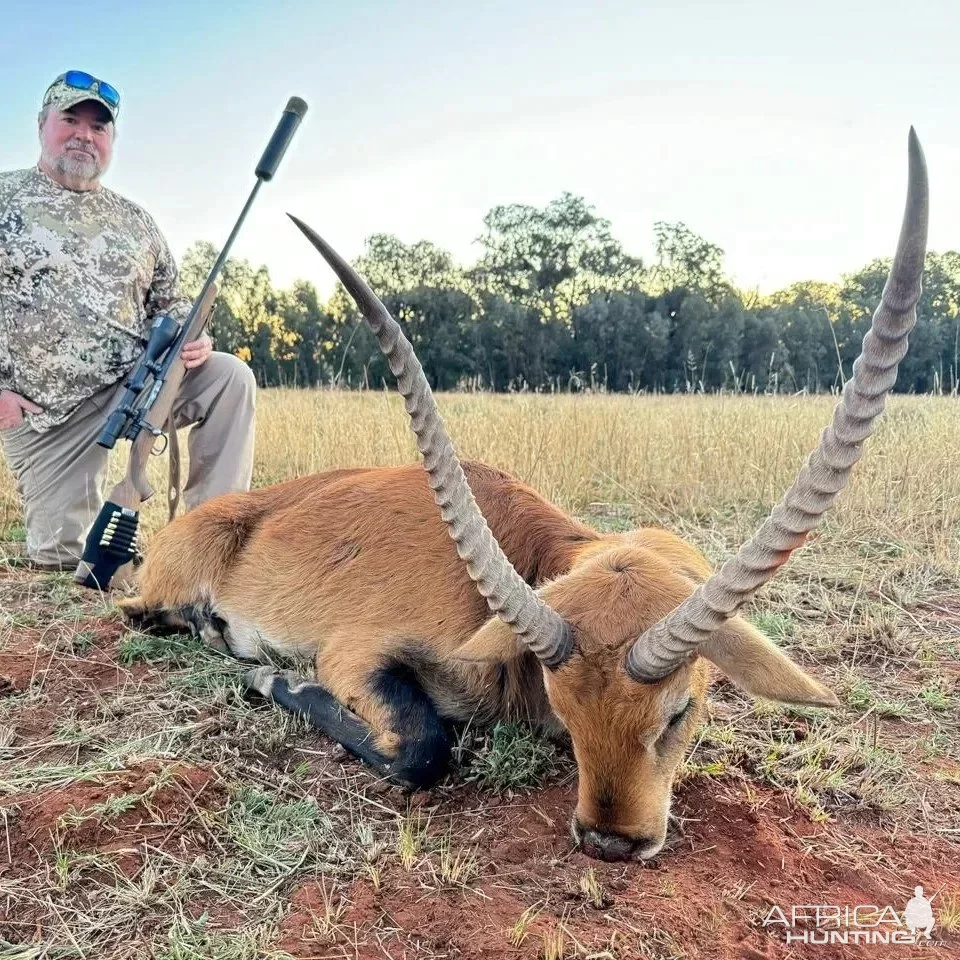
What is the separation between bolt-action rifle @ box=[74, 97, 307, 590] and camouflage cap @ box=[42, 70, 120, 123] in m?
1.50

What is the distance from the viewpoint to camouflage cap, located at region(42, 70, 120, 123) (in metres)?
5.77

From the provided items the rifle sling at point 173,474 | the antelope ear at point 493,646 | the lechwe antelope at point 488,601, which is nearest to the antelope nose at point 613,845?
the lechwe antelope at point 488,601

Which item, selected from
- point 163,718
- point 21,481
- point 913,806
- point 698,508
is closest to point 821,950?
point 913,806

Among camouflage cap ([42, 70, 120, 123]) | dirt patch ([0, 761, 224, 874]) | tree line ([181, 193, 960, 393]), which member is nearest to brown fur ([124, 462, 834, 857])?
dirt patch ([0, 761, 224, 874])

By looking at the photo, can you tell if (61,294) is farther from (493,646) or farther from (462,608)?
(493,646)

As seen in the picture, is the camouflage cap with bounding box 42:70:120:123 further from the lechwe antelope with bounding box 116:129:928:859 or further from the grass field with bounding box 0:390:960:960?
the grass field with bounding box 0:390:960:960

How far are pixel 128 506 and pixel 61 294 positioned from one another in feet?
5.95

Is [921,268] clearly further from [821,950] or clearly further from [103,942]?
[103,942]

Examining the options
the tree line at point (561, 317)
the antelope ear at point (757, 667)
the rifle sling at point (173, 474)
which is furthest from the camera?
the tree line at point (561, 317)

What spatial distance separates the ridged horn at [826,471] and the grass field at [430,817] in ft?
2.35

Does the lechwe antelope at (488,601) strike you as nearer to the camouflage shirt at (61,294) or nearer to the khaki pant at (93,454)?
the khaki pant at (93,454)

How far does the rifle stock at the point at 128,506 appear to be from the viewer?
4879 mm

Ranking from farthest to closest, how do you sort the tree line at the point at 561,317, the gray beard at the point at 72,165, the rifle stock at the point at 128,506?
the tree line at the point at 561,317, the gray beard at the point at 72,165, the rifle stock at the point at 128,506

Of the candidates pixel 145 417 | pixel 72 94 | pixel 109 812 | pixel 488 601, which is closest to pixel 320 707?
pixel 109 812
